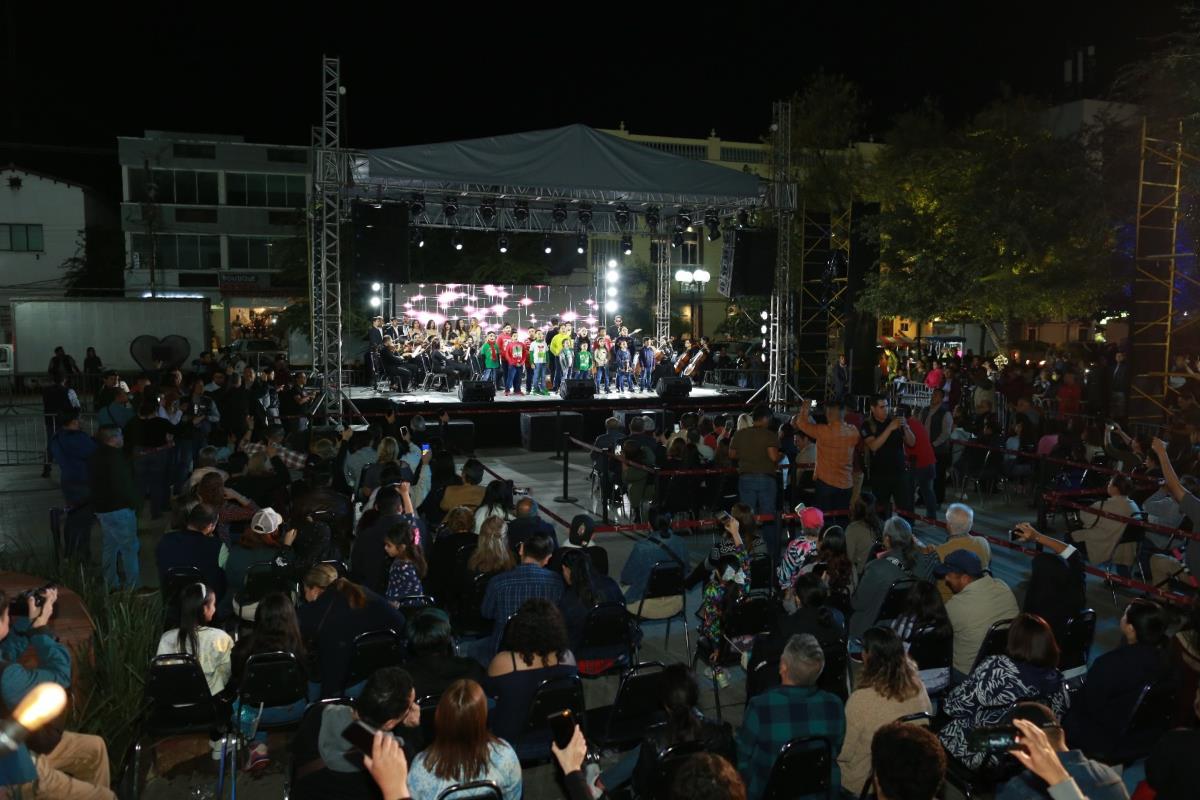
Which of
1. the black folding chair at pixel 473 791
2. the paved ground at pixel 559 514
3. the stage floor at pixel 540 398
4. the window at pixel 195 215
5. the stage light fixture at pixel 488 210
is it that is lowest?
the paved ground at pixel 559 514

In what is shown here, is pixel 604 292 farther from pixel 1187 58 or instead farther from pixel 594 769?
pixel 594 769

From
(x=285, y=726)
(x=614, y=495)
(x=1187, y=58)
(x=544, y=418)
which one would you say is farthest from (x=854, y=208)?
(x=285, y=726)

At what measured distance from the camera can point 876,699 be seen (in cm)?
395

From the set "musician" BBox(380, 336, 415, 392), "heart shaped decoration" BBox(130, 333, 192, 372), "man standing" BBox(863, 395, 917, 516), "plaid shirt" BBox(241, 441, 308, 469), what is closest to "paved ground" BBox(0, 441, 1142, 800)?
"man standing" BBox(863, 395, 917, 516)

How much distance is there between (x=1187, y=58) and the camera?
48.8ft

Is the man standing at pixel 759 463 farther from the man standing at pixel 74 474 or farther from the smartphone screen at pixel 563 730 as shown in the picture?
the smartphone screen at pixel 563 730

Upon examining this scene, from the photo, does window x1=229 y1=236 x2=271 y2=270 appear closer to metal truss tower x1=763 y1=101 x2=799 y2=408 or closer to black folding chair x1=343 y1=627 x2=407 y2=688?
metal truss tower x1=763 y1=101 x2=799 y2=408

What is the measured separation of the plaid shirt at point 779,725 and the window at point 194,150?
4210 centimetres

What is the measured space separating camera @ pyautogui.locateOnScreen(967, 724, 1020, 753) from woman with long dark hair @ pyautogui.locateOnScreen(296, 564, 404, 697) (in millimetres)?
3303

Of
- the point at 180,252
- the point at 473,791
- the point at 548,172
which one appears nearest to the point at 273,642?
the point at 473,791

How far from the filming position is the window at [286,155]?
40.8 m

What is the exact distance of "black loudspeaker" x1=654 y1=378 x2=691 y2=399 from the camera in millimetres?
19516

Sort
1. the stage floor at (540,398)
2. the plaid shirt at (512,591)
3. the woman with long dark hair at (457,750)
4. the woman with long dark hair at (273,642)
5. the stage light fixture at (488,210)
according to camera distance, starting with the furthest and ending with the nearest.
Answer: the stage light fixture at (488,210) < the stage floor at (540,398) < the plaid shirt at (512,591) < the woman with long dark hair at (273,642) < the woman with long dark hair at (457,750)

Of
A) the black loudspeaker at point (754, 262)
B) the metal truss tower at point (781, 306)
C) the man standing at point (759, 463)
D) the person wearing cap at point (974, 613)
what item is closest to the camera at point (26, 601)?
the person wearing cap at point (974, 613)
